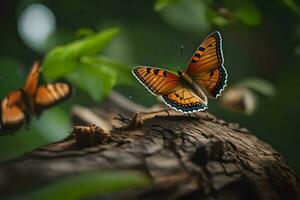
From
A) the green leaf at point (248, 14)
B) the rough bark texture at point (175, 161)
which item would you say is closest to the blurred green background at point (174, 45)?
the green leaf at point (248, 14)

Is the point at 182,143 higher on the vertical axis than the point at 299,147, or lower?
higher

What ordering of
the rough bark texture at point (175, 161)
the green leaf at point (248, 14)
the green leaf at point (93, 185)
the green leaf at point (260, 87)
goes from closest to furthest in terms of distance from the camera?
the green leaf at point (93, 185) → the rough bark texture at point (175, 161) → the green leaf at point (248, 14) → the green leaf at point (260, 87)

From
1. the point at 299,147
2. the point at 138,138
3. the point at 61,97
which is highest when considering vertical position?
the point at 138,138

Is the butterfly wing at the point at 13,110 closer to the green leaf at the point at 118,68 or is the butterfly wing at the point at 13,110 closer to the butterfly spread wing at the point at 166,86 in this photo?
the green leaf at the point at 118,68

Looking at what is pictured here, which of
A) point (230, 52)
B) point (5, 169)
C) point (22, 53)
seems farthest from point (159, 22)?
point (5, 169)

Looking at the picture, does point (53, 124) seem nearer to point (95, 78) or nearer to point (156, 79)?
point (95, 78)

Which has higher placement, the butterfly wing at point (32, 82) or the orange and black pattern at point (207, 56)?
the orange and black pattern at point (207, 56)

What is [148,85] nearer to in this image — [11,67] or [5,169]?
[5,169]
